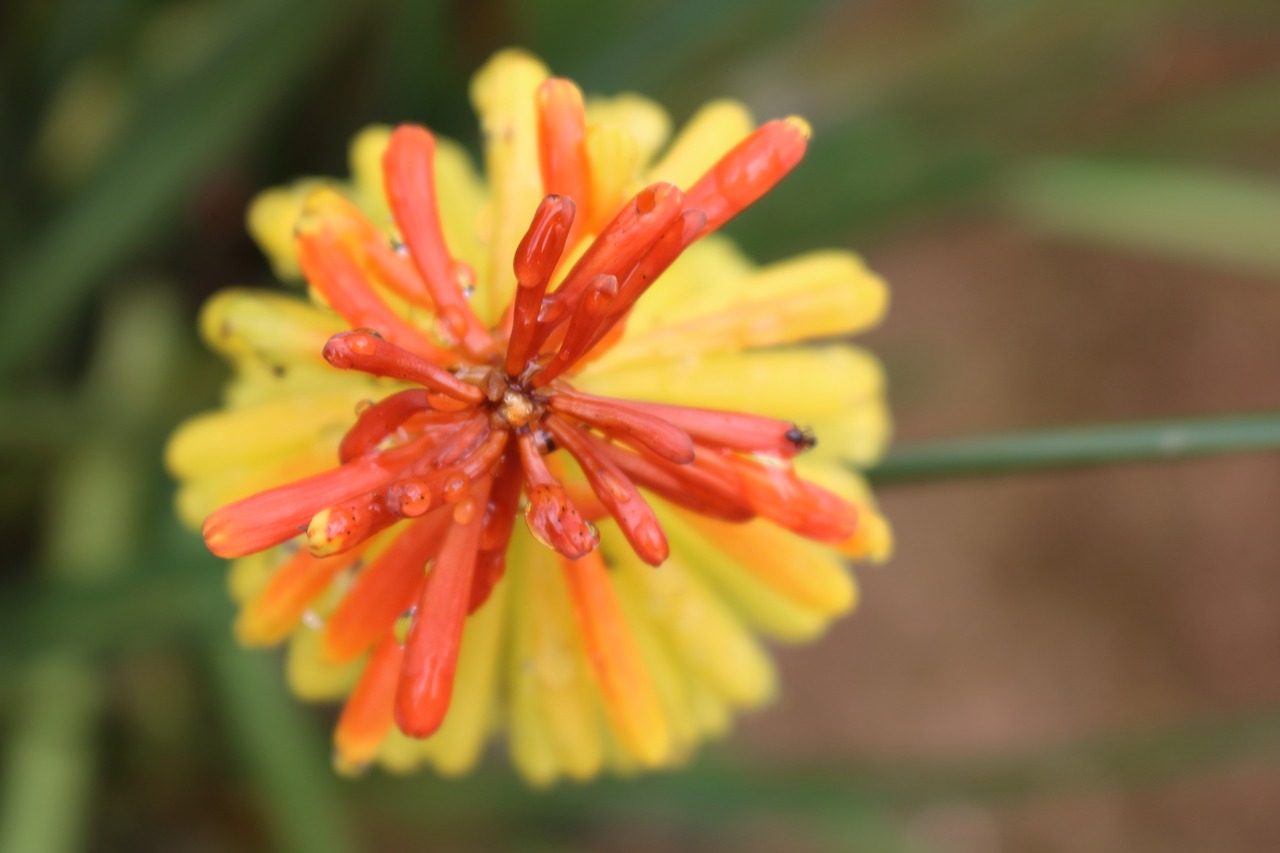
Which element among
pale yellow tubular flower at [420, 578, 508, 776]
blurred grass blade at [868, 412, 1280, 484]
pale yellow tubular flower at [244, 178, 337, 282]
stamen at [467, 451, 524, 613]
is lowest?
blurred grass blade at [868, 412, 1280, 484]

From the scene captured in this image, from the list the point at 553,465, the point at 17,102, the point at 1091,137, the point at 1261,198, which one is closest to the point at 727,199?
the point at 553,465

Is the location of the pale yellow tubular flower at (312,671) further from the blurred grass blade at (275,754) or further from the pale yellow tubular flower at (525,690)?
the blurred grass blade at (275,754)

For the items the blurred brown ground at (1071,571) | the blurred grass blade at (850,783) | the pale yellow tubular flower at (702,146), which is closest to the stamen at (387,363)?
the pale yellow tubular flower at (702,146)

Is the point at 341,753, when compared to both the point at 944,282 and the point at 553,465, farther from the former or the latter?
the point at 944,282

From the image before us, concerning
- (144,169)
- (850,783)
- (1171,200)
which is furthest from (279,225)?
(1171,200)

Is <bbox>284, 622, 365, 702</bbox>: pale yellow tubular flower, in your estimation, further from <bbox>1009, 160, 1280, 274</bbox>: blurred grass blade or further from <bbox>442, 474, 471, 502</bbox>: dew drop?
<bbox>1009, 160, 1280, 274</bbox>: blurred grass blade

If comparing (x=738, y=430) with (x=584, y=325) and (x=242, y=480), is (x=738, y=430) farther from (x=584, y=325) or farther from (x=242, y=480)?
(x=242, y=480)

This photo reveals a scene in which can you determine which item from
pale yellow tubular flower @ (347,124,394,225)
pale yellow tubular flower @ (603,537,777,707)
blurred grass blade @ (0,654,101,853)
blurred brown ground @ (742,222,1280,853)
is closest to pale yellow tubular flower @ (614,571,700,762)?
pale yellow tubular flower @ (603,537,777,707)
